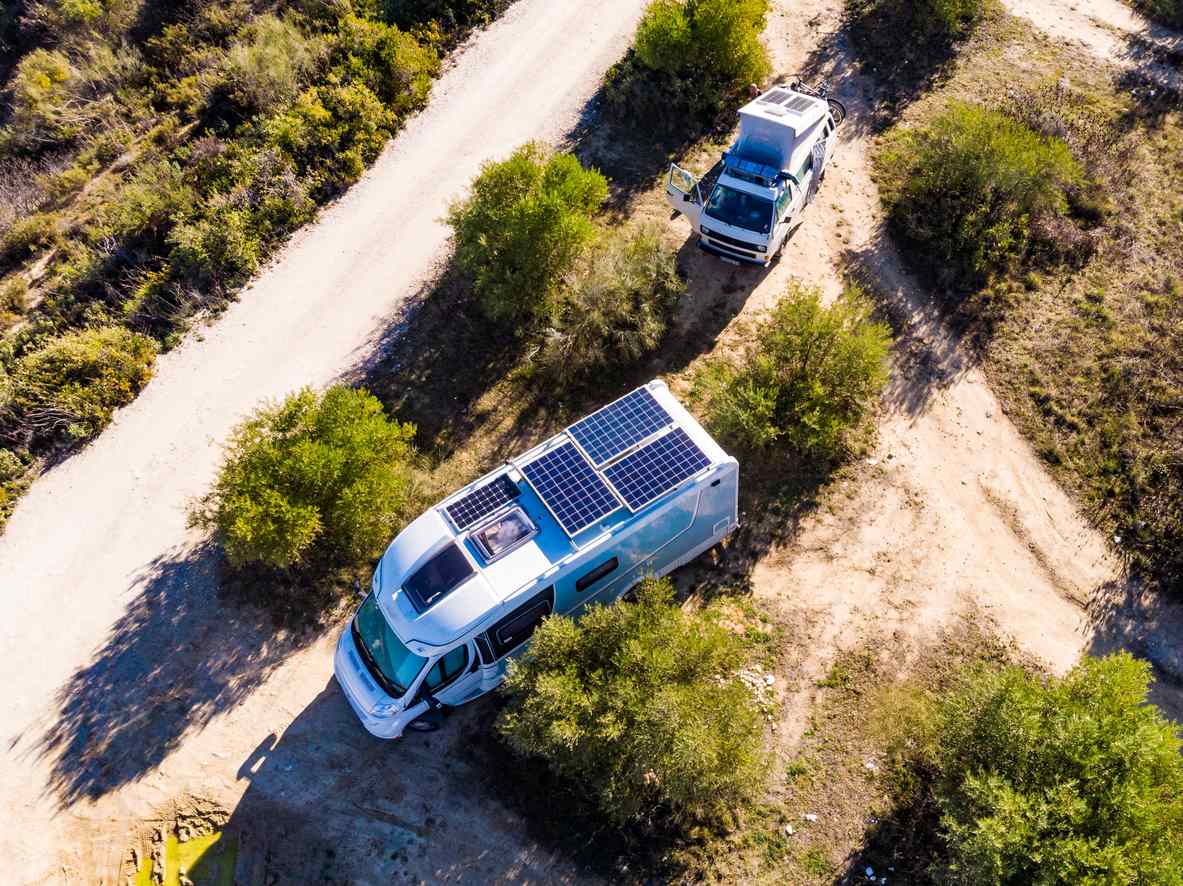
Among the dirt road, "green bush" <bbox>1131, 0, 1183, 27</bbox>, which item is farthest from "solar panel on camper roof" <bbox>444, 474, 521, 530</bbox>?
"green bush" <bbox>1131, 0, 1183, 27</bbox>

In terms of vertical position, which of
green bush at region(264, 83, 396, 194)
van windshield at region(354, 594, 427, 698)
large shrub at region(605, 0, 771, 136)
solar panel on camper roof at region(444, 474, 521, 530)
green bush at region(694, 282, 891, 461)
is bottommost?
green bush at region(694, 282, 891, 461)

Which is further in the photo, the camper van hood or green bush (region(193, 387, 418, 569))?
green bush (region(193, 387, 418, 569))

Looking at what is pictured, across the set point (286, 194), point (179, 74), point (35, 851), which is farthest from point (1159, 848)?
point (179, 74)

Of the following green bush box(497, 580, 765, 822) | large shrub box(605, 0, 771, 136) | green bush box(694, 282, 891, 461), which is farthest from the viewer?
large shrub box(605, 0, 771, 136)

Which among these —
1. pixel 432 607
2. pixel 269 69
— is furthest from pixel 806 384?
pixel 269 69

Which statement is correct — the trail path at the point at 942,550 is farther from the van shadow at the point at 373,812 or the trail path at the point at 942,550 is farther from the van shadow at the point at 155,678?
the van shadow at the point at 155,678

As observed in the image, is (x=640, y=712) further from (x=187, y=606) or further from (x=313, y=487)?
(x=187, y=606)

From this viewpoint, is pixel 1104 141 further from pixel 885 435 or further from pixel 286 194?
pixel 286 194

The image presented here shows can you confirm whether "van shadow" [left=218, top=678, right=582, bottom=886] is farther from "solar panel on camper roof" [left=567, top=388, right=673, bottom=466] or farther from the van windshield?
"solar panel on camper roof" [left=567, top=388, right=673, bottom=466]
